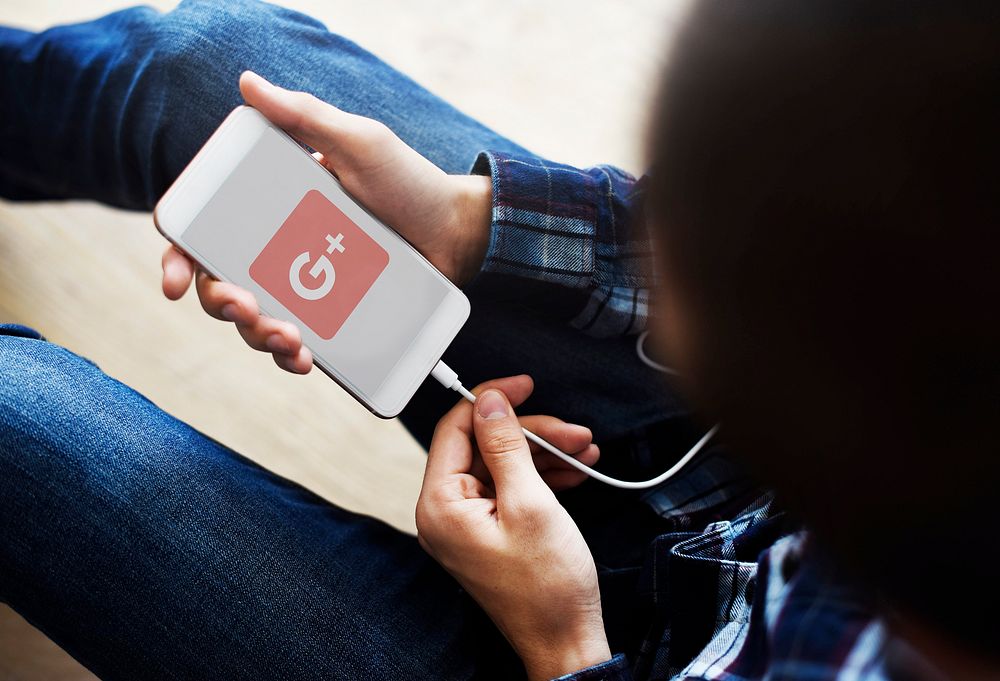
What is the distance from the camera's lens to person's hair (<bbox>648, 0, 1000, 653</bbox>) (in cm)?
25

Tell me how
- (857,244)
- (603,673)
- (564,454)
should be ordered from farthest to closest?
(564,454) < (603,673) < (857,244)

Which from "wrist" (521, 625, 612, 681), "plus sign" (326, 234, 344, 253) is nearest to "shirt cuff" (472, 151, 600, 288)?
"plus sign" (326, 234, 344, 253)

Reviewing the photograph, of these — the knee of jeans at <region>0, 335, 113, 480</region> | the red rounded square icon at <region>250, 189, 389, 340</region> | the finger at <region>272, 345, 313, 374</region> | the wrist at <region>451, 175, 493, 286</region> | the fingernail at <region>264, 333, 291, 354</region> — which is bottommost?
the knee of jeans at <region>0, 335, 113, 480</region>

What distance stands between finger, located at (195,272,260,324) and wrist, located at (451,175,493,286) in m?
0.16

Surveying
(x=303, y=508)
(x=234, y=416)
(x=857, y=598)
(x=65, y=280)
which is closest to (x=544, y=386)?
(x=303, y=508)

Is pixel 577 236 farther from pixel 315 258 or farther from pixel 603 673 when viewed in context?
pixel 603 673

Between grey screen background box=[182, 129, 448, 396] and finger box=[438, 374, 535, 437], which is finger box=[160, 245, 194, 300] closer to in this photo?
grey screen background box=[182, 129, 448, 396]

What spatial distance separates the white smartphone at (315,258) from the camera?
50cm

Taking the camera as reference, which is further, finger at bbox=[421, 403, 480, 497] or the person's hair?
finger at bbox=[421, 403, 480, 497]

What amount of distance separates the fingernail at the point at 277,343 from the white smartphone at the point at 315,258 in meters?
0.03

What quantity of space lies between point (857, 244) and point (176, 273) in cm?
40

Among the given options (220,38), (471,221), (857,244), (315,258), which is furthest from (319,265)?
(857,244)

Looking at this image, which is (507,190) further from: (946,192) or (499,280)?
(946,192)

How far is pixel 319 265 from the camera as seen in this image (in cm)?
53
